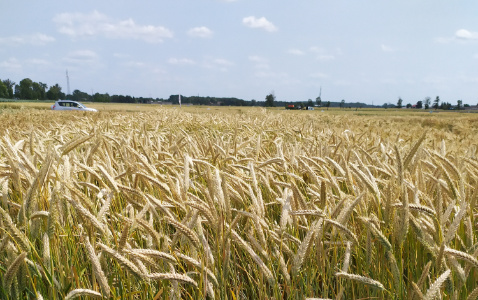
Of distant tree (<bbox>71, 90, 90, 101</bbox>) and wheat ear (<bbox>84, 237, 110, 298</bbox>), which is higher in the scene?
distant tree (<bbox>71, 90, 90, 101</bbox>)

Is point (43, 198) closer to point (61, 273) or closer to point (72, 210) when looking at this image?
point (72, 210)

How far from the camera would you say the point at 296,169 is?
2209 mm

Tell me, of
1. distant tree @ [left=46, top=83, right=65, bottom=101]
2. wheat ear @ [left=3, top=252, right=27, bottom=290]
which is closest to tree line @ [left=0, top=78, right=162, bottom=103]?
distant tree @ [left=46, top=83, right=65, bottom=101]

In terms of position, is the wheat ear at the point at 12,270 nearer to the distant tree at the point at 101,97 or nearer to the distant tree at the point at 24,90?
the distant tree at the point at 101,97

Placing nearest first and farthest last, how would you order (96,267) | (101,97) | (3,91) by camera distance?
(96,267) → (3,91) → (101,97)

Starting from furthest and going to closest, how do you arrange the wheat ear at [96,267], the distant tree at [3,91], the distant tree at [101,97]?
the distant tree at [101,97]
the distant tree at [3,91]
the wheat ear at [96,267]

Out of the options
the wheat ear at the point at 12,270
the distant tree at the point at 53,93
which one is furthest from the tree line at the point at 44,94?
the wheat ear at the point at 12,270

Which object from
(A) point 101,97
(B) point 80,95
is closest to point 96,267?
(A) point 101,97

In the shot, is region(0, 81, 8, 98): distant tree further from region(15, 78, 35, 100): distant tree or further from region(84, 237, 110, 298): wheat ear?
region(84, 237, 110, 298): wheat ear

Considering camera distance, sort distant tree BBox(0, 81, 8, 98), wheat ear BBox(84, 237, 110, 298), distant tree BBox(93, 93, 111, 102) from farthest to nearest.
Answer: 1. distant tree BBox(93, 93, 111, 102)
2. distant tree BBox(0, 81, 8, 98)
3. wheat ear BBox(84, 237, 110, 298)

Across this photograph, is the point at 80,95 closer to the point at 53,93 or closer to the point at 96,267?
the point at 53,93

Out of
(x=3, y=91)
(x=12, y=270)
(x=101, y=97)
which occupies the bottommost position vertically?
(x=12, y=270)

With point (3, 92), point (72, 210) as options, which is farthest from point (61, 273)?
point (3, 92)

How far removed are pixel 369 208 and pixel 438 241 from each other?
334 millimetres
